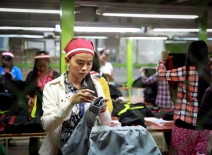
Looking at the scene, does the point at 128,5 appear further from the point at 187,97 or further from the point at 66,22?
the point at 187,97

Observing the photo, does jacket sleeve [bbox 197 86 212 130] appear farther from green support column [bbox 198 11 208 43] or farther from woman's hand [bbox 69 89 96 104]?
green support column [bbox 198 11 208 43]

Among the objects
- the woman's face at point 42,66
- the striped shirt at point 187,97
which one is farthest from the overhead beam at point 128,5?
the striped shirt at point 187,97

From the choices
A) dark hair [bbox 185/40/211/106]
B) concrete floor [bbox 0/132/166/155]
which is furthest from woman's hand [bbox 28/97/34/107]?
dark hair [bbox 185/40/211/106]

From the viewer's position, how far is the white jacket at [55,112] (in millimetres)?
909

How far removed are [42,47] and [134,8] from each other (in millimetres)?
3156

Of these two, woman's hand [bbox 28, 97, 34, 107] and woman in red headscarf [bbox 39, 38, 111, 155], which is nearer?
woman in red headscarf [bbox 39, 38, 111, 155]

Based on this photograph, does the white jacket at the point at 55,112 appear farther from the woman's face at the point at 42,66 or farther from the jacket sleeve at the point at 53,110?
the woman's face at the point at 42,66

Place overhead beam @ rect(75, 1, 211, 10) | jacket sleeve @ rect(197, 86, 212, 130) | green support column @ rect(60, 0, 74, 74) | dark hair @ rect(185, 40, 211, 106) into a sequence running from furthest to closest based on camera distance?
overhead beam @ rect(75, 1, 211, 10)
green support column @ rect(60, 0, 74, 74)
dark hair @ rect(185, 40, 211, 106)
jacket sleeve @ rect(197, 86, 212, 130)

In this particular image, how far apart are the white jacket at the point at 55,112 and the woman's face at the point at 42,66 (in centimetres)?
114

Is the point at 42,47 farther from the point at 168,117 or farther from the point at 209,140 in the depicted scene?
the point at 209,140

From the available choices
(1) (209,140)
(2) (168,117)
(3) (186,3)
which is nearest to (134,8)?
(3) (186,3)

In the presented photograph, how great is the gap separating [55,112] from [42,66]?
1.25 m

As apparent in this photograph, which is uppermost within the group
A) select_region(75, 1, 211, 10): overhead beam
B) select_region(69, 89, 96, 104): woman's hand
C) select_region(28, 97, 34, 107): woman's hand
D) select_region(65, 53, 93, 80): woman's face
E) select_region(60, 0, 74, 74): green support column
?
select_region(75, 1, 211, 10): overhead beam

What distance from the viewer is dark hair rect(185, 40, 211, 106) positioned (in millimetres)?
1609
